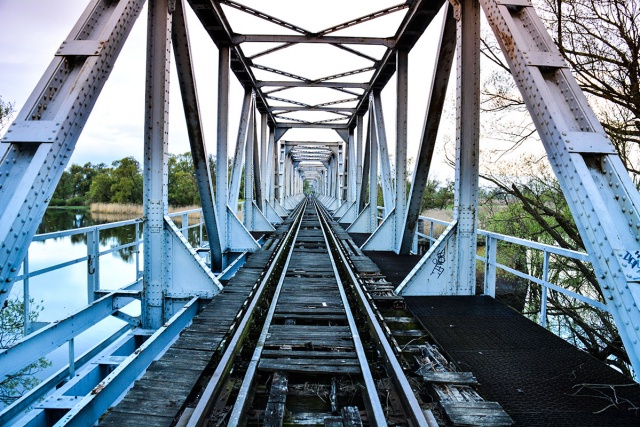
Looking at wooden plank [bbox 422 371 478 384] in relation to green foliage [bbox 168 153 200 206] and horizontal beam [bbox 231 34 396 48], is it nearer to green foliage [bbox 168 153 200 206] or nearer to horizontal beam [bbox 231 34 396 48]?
horizontal beam [bbox 231 34 396 48]

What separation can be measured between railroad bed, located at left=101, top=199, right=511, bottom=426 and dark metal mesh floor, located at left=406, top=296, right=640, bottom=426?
0.27m

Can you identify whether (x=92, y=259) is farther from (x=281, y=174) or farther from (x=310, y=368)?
(x=281, y=174)

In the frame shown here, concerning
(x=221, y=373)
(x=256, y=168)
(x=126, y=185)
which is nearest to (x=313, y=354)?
(x=221, y=373)

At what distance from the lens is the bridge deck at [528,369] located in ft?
9.45

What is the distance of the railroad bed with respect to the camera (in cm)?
280

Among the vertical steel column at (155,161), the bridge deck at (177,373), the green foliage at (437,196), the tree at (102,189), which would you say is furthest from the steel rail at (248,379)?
A: the tree at (102,189)

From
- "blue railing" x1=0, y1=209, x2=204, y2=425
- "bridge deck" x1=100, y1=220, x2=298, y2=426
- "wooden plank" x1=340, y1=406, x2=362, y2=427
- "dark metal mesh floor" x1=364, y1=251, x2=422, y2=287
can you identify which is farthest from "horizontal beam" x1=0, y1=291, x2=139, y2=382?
"dark metal mesh floor" x1=364, y1=251, x2=422, y2=287

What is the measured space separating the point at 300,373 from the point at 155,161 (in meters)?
3.42

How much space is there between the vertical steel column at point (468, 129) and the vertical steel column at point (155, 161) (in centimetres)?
423

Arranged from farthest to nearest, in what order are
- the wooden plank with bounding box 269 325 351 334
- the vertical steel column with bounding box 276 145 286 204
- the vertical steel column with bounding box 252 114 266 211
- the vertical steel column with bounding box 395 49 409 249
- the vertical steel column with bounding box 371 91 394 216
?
the vertical steel column with bounding box 276 145 286 204 → the vertical steel column with bounding box 252 114 266 211 → the vertical steel column with bounding box 371 91 394 216 → the vertical steel column with bounding box 395 49 409 249 → the wooden plank with bounding box 269 325 351 334

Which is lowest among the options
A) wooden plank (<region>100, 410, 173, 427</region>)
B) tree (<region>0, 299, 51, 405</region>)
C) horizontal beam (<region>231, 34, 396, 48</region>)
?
tree (<region>0, 299, 51, 405</region>)

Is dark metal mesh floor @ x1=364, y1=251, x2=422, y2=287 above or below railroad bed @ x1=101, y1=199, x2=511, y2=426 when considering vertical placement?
above

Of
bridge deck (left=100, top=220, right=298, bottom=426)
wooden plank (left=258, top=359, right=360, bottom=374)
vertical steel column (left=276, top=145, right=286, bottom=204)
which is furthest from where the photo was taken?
vertical steel column (left=276, top=145, right=286, bottom=204)

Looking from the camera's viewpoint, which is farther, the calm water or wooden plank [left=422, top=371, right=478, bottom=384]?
the calm water
